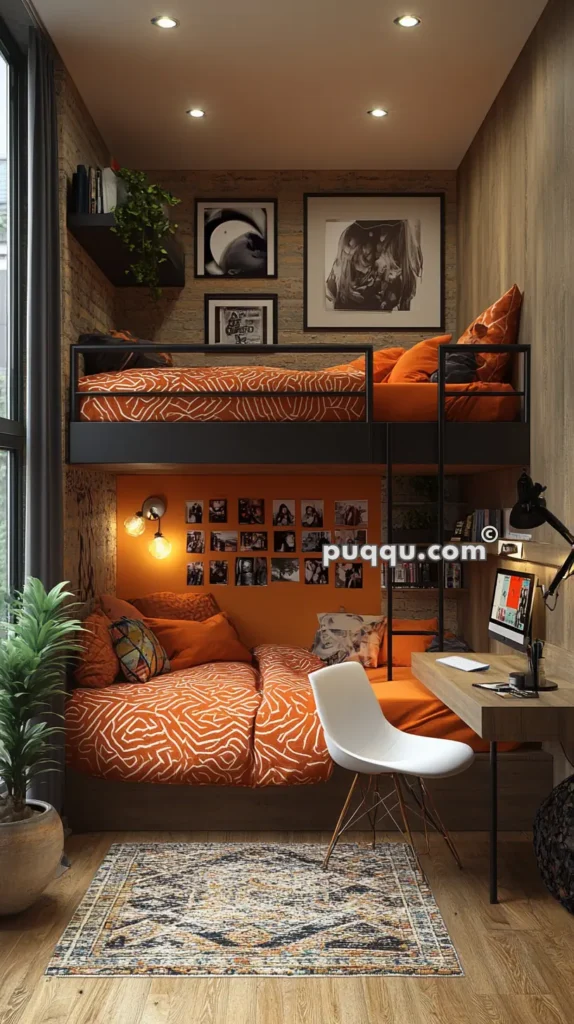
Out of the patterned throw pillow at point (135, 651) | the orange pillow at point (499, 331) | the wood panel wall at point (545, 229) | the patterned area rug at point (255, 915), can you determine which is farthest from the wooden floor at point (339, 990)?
the orange pillow at point (499, 331)

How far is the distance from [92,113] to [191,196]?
3.31ft

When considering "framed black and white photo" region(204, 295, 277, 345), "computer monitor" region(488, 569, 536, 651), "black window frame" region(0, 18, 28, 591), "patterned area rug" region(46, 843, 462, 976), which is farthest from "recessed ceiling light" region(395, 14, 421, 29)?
"patterned area rug" region(46, 843, 462, 976)

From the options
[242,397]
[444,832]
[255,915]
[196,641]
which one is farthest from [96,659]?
[444,832]

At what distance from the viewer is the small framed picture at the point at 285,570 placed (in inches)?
229

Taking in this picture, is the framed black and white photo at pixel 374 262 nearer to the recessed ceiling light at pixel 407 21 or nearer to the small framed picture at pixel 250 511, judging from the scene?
the small framed picture at pixel 250 511

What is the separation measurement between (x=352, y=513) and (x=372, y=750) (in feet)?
7.55

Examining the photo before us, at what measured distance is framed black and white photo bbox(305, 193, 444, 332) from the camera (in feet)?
19.0

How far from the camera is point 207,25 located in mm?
4020

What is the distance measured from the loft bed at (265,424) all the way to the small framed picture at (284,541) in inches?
62.6

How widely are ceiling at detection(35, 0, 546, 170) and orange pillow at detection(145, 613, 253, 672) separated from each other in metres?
2.85

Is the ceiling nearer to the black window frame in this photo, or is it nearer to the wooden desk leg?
the black window frame

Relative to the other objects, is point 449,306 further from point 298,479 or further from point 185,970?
point 185,970

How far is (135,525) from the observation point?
5.70 m

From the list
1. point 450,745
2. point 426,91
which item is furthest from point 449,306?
point 450,745
